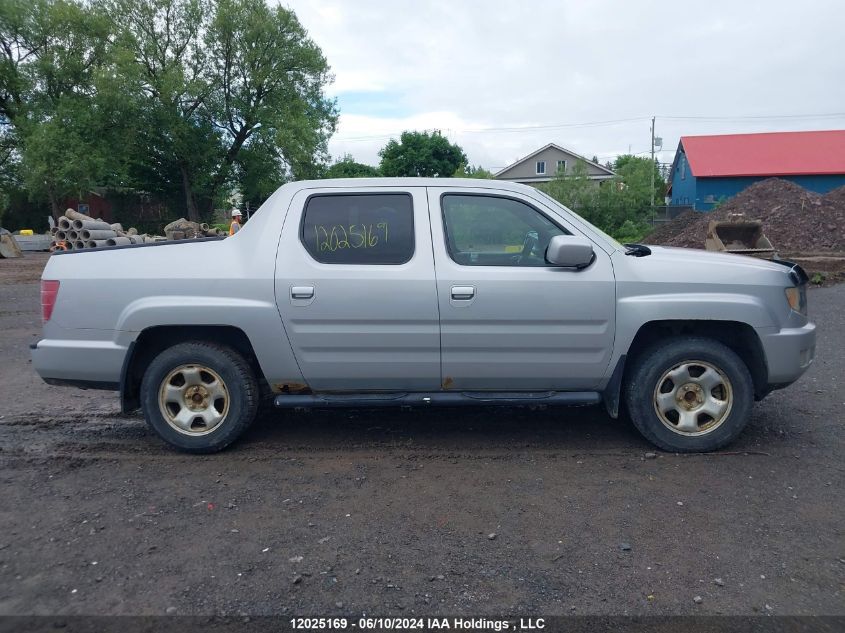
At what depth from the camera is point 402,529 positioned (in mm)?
3539

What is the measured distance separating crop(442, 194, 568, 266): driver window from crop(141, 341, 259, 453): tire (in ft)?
5.88

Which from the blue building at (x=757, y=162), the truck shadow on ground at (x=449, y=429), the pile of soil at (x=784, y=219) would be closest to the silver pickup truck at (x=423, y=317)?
the truck shadow on ground at (x=449, y=429)

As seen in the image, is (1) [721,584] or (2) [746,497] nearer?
(1) [721,584]

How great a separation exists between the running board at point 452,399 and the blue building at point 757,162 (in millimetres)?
33258

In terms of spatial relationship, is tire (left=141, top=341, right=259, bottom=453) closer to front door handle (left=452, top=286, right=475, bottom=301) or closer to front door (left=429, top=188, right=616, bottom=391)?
front door (left=429, top=188, right=616, bottom=391)

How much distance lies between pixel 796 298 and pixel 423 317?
2.60 m

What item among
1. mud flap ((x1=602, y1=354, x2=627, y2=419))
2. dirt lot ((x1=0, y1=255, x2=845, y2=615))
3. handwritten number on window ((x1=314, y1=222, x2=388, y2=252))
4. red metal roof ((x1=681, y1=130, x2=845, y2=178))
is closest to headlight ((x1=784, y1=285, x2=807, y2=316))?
dirt lot ((x1=0, y1=255, x2=845, y2=615))

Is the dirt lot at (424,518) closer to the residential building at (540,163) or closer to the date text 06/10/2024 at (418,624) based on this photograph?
the date text 06/10/2024 at (418,624)

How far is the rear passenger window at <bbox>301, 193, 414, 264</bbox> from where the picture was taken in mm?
4512

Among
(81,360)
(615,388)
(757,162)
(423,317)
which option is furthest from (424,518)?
(757,162)

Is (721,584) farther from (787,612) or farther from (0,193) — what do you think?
(0,193)

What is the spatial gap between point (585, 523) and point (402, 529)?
1.01 metres

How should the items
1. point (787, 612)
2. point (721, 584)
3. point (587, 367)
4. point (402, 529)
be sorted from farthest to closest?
1. point (587, 367)
2. point (402, 529)
3. point (721, 584)
4. point (787, 612)

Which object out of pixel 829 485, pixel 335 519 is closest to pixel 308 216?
pixel 335 519
